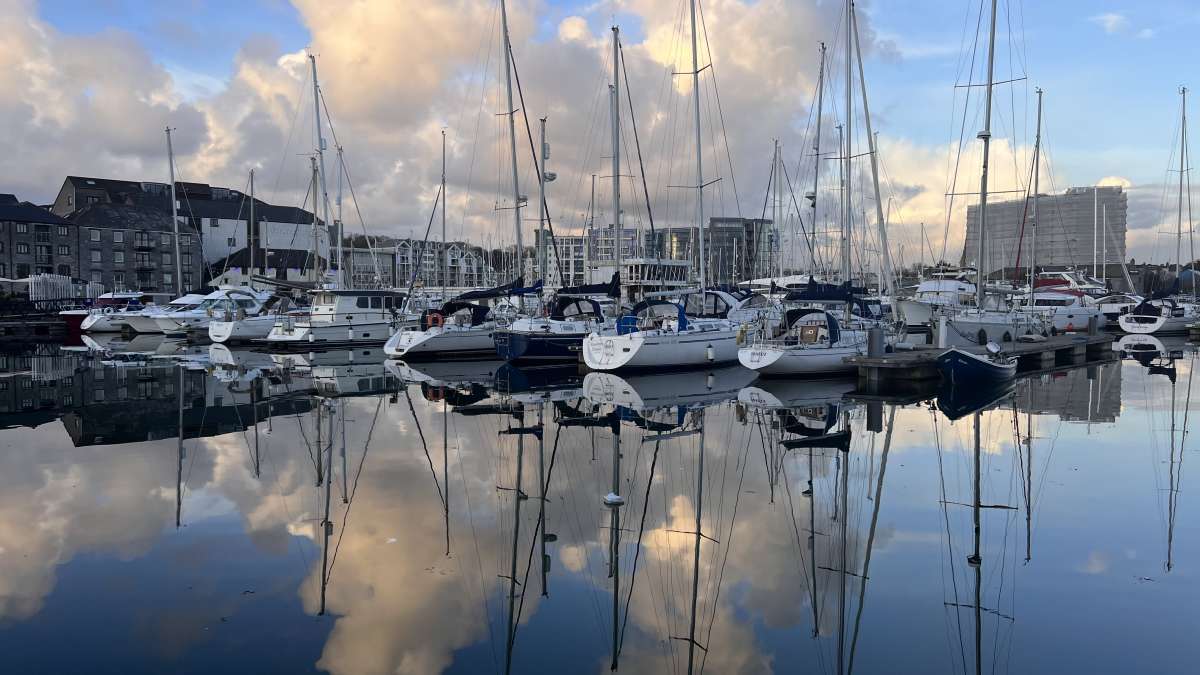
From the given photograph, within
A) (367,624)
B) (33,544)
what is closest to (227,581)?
(367,624)

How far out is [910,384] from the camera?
23.1 m

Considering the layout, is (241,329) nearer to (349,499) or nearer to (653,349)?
(653,349)

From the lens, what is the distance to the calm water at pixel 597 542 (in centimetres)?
677

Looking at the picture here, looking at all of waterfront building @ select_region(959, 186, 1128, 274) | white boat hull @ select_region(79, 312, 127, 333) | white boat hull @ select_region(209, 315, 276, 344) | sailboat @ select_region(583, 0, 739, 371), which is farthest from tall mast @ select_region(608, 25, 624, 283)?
waterfront building @ select_region(959, 186, 1128, 274)

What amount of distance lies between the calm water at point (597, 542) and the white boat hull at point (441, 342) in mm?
13041

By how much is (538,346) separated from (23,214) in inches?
2669

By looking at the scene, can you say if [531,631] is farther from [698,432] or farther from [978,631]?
[698,432]

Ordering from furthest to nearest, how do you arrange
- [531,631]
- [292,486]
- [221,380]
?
[221,380]
[292,486]
[531,631]

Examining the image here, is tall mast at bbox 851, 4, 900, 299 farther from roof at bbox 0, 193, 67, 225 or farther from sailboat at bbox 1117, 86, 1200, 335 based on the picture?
roof at bbox 0, 193, 67, 225

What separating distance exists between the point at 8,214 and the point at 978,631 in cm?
8766

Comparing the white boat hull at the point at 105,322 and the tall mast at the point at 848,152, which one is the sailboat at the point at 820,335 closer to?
the tall mast at the point at 848,152

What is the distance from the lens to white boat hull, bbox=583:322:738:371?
25.8m

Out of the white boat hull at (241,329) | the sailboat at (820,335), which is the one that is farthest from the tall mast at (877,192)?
the white boat hull at (241,329)

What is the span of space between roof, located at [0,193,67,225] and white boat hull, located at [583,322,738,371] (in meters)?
69.7
